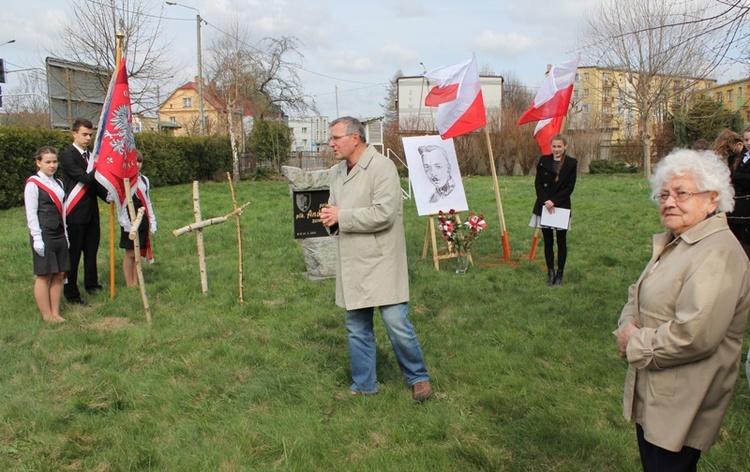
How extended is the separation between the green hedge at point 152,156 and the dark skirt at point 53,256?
10.1m

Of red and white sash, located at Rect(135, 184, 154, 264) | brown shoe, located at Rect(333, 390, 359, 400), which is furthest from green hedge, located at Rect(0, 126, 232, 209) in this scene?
brown shoe, located at Rect(333, 390, 359, 400)

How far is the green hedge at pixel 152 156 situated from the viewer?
1422 centimetres

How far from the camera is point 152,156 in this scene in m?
20.2

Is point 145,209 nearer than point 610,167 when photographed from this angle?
Yes

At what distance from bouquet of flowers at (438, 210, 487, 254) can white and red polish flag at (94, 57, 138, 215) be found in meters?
4.29

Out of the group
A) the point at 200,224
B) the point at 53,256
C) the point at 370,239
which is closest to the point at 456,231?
the point at 200,224

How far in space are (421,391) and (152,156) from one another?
60.7ft

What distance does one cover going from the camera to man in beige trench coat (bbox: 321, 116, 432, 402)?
3.87 metres

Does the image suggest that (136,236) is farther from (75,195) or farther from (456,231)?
(456,231)

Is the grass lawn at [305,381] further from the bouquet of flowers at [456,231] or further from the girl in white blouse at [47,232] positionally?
the bouquet of flowers at [456,231]

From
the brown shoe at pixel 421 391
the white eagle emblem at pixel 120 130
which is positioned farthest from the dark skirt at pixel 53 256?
the brown shoe at pixel 421 391

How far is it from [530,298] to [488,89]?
126ft

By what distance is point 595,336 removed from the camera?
524 centimetres

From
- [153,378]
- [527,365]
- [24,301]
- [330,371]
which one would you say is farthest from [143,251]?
[527,365]
